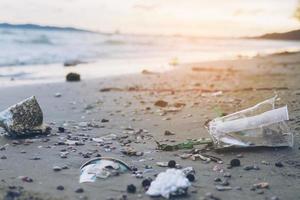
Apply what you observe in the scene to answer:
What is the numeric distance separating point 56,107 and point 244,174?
514 centimetres

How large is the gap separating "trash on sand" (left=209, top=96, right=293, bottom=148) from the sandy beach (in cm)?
9

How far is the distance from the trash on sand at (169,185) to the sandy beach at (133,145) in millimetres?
93

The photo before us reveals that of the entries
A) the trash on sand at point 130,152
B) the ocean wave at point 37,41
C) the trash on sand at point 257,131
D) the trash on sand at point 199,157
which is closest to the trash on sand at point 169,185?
the trash on sand at point 199,157

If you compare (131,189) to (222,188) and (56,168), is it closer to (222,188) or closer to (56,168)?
(222,188)

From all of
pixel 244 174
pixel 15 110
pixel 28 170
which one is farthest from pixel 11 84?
pixel 244 174

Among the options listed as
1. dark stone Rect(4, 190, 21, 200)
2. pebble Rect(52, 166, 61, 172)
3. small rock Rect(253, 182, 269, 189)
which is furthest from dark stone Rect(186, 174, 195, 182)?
dark stone Rect(4, 190, 21, 200)

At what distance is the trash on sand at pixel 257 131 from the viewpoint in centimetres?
504

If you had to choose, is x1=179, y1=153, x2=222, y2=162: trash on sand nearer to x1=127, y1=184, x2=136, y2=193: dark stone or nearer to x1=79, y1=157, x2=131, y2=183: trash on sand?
x1=79, y1=157, x2=131, y2=183: trash on sand

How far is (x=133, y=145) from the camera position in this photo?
5.64 meters

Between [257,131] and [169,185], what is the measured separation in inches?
66.9

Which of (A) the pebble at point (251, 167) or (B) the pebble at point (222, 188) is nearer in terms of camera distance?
(B) the pebble at point (222, 188)

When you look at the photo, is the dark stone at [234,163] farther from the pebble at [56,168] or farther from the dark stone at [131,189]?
the pebble at [56,168]

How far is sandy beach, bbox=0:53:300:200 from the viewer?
12.9 feet

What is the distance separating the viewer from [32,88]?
11.8m
